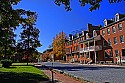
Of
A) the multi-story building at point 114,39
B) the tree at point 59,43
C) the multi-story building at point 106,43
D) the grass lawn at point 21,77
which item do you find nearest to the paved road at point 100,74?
the grass lawn at point 21,77

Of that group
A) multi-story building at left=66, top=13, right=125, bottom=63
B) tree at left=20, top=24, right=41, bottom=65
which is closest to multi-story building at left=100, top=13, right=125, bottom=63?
multi-story building at left=66, top=13, right=125, bottom=63

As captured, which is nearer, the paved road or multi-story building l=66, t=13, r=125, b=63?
the paved road

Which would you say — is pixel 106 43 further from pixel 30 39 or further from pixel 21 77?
pixel 21 77

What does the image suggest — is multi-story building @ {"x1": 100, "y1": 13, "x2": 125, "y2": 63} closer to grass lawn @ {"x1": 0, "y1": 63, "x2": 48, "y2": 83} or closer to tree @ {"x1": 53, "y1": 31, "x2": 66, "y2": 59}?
tree @ {"x1": 53, "y1": 31, "x2": 66, "y2": 59}

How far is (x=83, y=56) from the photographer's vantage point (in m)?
74.4

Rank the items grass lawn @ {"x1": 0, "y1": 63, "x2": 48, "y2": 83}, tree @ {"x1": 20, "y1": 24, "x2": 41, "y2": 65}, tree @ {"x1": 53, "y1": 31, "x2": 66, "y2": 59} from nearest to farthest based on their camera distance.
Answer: grass lawn @ {"x1": 0, "y1": 63, "x2": 48, "y2": 83} < tree @ {"x1": 20, "y1": 24, "x2": 41, "y2": 65} < tree @ {"x1": 53, "y1": 31, "x2": 66, "y2": 59}

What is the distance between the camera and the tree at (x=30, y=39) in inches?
1991

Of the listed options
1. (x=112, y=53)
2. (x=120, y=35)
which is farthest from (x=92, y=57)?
(x=120, y=35)

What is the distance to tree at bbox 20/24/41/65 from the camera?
50.6 meters

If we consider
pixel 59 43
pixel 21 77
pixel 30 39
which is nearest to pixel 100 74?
pixel 21 77

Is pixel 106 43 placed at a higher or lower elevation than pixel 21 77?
higher

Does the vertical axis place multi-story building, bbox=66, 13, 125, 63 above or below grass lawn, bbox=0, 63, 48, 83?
above

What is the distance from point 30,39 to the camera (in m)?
51.2

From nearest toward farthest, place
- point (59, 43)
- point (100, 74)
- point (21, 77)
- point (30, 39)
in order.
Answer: point (21, 77) → point (100, 74) → point (30, 39) → point (59, 43)
